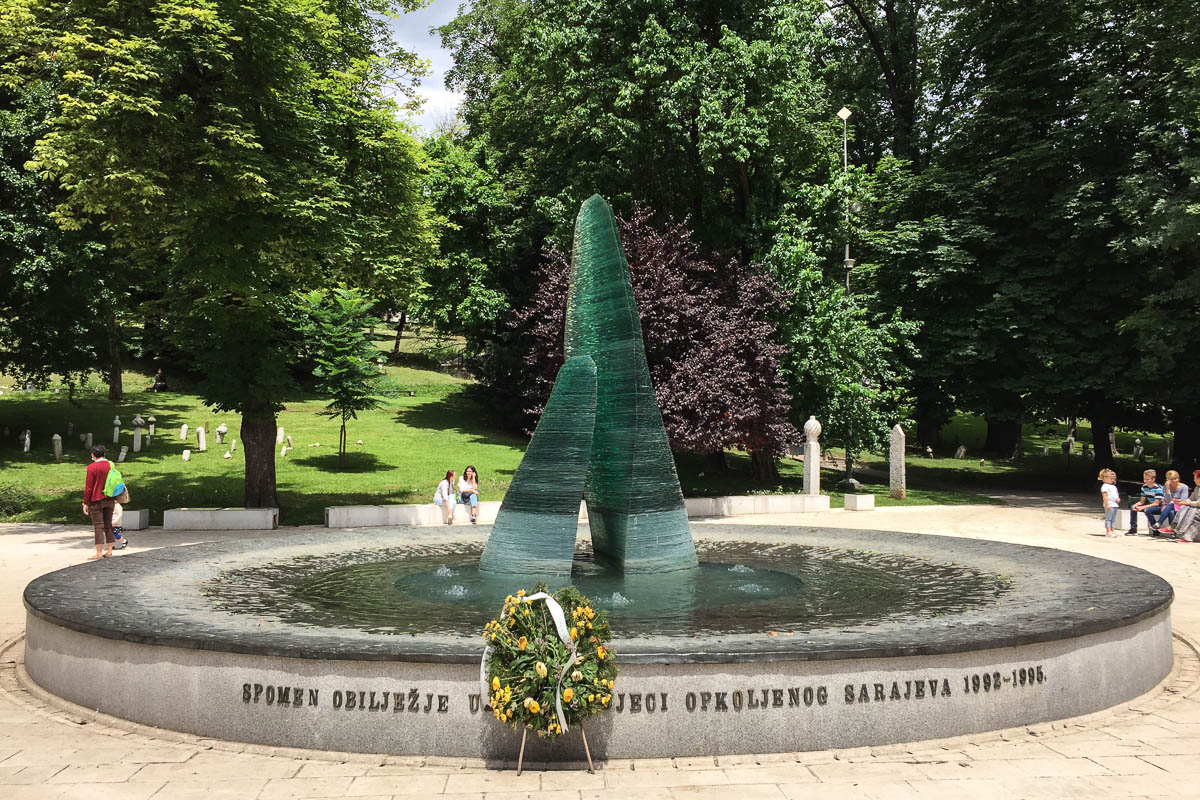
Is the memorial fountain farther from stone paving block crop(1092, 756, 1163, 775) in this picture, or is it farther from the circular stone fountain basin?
stone paving block crop(1092, 756, 1163, 775)

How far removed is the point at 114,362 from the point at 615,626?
37704 mm

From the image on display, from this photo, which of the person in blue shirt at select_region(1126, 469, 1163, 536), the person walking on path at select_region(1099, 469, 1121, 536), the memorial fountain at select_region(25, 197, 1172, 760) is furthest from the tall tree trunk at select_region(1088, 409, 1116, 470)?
the memorial fountain at select_region(25, 197, 1172, 760)

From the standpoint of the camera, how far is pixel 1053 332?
30344mm

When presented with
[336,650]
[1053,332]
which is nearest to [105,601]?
[336,650]

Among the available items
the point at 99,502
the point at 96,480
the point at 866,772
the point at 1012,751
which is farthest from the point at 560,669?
the point at 99,502

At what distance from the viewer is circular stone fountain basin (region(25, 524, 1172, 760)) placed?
6.96 meters

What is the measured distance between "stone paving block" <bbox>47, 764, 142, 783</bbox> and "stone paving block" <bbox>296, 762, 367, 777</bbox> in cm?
116

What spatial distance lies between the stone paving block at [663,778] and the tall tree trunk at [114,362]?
34.6 m

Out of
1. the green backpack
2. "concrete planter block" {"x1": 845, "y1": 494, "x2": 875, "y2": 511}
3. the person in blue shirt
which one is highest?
the green backpack

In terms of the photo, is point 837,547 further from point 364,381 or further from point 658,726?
point 364,381

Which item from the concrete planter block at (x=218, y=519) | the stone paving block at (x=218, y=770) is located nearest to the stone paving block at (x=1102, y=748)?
the stone paving block at (x=218, y=770)

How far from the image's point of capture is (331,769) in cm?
671

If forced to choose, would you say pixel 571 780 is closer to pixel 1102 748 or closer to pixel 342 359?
pixel 1102 748

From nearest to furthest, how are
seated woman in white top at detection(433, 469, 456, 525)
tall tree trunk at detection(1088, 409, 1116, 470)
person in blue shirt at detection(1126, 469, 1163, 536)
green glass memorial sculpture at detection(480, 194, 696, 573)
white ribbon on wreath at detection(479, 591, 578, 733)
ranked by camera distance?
white ribbon on wreath at detection(479, 591, 578, 733) < green glass memorial sculpture at detection(480, 194, 696, 573) < person in blue shirt at detection(1126, 469, 1163, 536) < seated woman in white top at detection(433, 469, 456, 525) < tall tree trunk at detection(1088, 409, 1116, 470)
